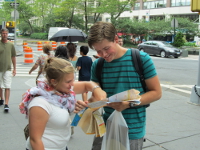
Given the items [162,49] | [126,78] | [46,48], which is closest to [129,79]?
[126,78]

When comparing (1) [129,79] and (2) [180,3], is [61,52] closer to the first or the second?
(1) [129,79]

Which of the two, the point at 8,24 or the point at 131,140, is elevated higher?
the point at 8,24

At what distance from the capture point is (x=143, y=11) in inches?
2218

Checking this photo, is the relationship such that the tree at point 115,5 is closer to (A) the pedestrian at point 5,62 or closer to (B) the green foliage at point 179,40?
(B) the green foliage at point 179,40

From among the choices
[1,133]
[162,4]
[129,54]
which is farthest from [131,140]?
[162,4]

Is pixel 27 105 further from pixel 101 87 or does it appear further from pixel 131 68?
pixel 131 68

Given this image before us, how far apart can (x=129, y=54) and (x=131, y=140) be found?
734 millimetres

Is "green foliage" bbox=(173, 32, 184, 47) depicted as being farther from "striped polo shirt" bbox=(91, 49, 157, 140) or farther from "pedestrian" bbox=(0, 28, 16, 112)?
"striped polo shirt" bbox=(91, 49, 157, 140)

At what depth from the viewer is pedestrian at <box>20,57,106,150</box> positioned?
5.64 ft

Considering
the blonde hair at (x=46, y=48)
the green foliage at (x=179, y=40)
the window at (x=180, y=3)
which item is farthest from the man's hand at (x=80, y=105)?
the window at (x=180, y=3)

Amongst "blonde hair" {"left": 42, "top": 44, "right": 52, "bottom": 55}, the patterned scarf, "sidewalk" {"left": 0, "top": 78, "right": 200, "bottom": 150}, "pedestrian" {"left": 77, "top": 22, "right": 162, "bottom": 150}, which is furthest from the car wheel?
the patterned scarf

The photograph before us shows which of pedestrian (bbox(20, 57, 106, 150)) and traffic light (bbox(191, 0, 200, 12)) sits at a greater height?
traffic light (bbox(191, 0, 200, 12))

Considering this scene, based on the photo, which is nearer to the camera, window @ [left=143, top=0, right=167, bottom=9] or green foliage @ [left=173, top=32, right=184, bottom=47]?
green foliage @ [left=173, top=32, right=184, bottom=47]

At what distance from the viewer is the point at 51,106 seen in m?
1.81
